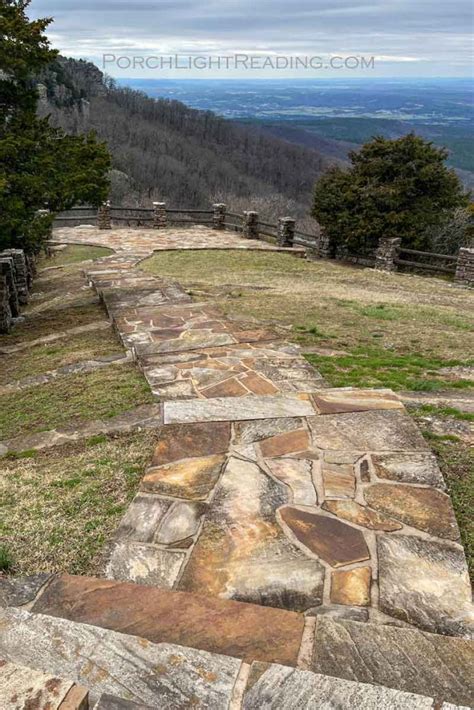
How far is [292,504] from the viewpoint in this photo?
9.91 feet

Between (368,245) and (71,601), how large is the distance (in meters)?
16.3

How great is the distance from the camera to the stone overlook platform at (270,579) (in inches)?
74.3

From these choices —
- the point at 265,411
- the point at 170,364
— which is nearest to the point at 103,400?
the point at 170,364

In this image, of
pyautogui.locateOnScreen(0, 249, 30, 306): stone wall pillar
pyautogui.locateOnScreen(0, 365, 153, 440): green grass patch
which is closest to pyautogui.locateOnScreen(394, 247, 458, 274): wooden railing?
pyautogui.locateOnScreen(0, 249, 30, 306): stone wall pillar

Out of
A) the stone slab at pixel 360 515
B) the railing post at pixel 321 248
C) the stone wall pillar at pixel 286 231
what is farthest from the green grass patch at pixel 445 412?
the stone wall pillar at pixel 286 231

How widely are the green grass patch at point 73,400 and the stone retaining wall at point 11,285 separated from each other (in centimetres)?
320

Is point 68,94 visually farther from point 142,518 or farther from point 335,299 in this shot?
point 142,518

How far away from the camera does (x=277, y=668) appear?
1892 mm

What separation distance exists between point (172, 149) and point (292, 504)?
72238mm

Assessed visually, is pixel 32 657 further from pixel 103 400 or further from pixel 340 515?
pixel 103 400

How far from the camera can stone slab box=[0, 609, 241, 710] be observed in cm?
183

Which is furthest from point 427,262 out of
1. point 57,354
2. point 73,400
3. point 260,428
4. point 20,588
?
point 20,588

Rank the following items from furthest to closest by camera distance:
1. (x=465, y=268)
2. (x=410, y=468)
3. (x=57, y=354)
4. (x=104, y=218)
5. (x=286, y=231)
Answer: (x=104, y=218)
(x=286, y=231)
(x=465, y=268)
(x=57, y=354)
(x=410, y=468)

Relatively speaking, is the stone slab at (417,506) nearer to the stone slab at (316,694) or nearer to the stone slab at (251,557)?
the stone slab at (251,557)
